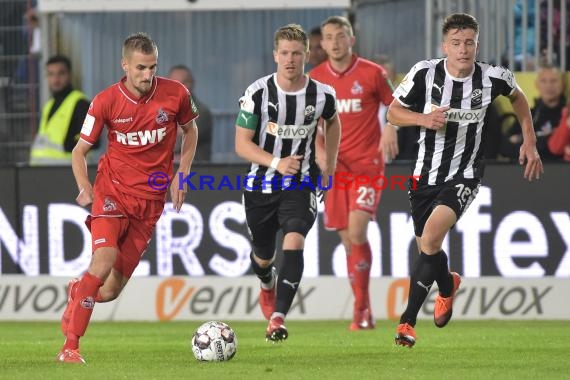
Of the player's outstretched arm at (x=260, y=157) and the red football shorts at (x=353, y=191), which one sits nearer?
the player's outstretched arm at (x=260, y=157)

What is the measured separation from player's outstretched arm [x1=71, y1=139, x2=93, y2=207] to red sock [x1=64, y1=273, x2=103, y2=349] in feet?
1.55

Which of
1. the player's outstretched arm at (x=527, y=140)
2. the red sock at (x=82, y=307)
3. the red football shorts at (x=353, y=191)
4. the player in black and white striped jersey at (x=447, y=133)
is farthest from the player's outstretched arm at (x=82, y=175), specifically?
the red football shorts at (x=353, y=191)

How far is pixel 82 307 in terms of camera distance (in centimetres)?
884

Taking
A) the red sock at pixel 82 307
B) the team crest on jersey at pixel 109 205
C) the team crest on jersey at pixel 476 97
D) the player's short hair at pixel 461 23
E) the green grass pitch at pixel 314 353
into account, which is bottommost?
the green grass pitch at pixel 314 353

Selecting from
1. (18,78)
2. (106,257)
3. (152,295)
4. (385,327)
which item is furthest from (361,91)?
(18,78)

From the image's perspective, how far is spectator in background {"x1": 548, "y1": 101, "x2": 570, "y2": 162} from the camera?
13.6m

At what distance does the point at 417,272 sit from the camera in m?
9.68

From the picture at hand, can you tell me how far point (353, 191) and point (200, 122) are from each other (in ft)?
9.02

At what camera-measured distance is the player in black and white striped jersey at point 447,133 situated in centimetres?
956

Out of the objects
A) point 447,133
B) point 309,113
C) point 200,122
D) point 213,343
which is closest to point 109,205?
point 213,343

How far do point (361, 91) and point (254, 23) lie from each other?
3568 millimetres

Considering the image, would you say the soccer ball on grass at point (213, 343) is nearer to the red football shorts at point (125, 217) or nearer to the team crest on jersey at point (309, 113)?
the red football shorts at point (125, 217)

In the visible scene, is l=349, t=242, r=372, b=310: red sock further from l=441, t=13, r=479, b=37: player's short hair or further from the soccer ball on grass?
the soccer ball on grass

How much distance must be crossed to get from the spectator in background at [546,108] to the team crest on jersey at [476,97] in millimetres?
4140
